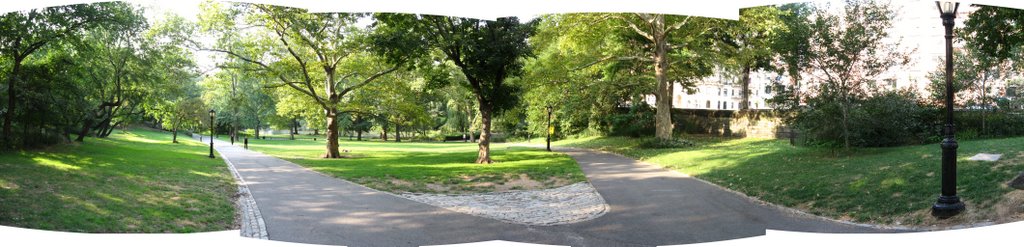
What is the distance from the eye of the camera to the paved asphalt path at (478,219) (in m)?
2.99

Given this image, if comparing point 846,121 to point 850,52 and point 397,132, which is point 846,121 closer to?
point 850,52

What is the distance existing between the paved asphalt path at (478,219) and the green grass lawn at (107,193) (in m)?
0.31

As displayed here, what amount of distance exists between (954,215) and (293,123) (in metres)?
5.13

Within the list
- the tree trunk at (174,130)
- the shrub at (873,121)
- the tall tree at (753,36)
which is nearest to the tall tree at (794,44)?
the tall tree at (753,36)

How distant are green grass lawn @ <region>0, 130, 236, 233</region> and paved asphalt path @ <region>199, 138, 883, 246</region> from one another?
306mm

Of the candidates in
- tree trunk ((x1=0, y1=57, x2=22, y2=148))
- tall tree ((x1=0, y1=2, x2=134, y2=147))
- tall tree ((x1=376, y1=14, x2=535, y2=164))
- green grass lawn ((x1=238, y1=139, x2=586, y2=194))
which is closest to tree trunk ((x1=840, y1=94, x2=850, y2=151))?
green grass lawn ((x1=238, y1=139, x2=586, y2=194))

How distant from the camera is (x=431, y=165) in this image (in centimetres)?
371

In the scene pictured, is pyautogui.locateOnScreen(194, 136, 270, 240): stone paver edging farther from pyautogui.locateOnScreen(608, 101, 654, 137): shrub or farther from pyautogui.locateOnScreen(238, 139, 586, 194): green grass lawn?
pyautogui.locateOnScreen(608, 101, 654, 137): shrub

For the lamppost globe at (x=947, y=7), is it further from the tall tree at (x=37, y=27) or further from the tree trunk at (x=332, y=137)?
the tall tree at (x=37, y=27)

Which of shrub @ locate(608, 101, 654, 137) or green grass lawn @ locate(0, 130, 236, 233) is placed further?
shrub @ locate(608, 101, 654, 137)

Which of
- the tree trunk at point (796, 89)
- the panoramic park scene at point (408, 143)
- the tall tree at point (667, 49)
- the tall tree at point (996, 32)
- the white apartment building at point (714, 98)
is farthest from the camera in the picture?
the white apartment building at point (714, 98)

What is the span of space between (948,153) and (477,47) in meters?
3.82

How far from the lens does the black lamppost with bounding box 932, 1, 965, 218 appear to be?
3672 millimetres

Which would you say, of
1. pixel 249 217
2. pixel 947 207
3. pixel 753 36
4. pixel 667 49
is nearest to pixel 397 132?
pixel 249 217
